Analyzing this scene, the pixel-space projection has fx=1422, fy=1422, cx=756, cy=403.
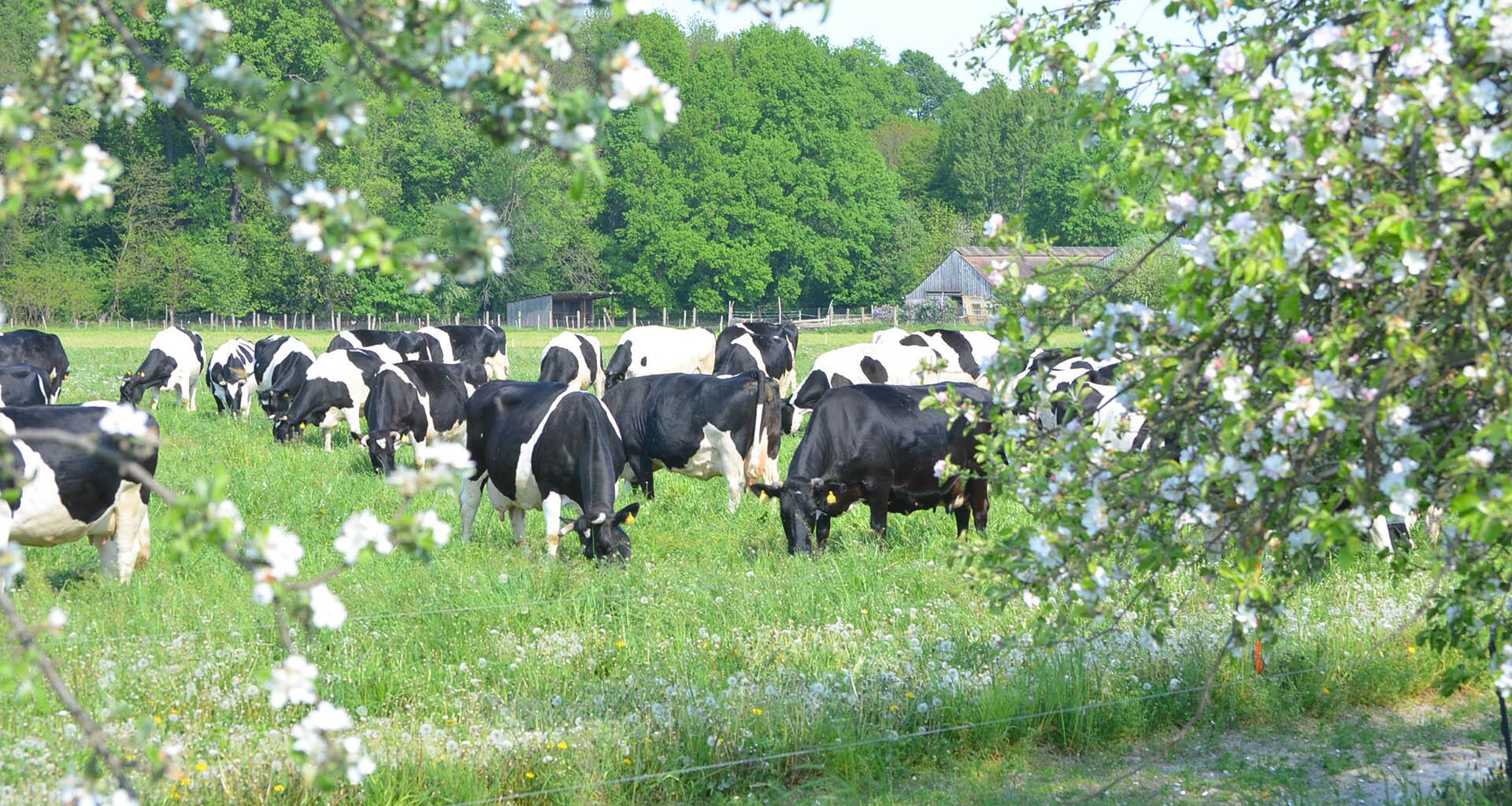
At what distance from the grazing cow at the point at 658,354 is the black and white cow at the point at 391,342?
4.15m

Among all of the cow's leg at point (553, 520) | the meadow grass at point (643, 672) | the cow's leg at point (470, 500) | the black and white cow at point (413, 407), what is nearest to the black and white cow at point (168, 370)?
the black and white cow at point (413, 407)

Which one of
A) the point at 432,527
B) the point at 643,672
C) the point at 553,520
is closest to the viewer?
the point at 432,527

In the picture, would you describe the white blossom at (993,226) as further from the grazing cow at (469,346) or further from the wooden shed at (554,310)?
the wooden shed at (554,310)

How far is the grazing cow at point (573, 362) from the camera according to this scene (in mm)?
28453

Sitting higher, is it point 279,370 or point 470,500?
point 279,370

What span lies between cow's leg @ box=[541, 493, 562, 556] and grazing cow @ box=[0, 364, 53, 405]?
10411 mm

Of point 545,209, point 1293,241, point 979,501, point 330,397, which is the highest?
point 545,209

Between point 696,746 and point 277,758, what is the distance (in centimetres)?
199

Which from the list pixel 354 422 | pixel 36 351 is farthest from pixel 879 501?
pixel 36 351

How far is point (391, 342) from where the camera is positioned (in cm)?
A: 3058

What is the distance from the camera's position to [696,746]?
23.3ft

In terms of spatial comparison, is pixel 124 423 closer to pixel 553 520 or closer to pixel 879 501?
pixel 553 520

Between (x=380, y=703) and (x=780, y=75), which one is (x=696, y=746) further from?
(x=780, y=75)

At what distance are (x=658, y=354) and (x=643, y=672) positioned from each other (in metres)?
20.5
